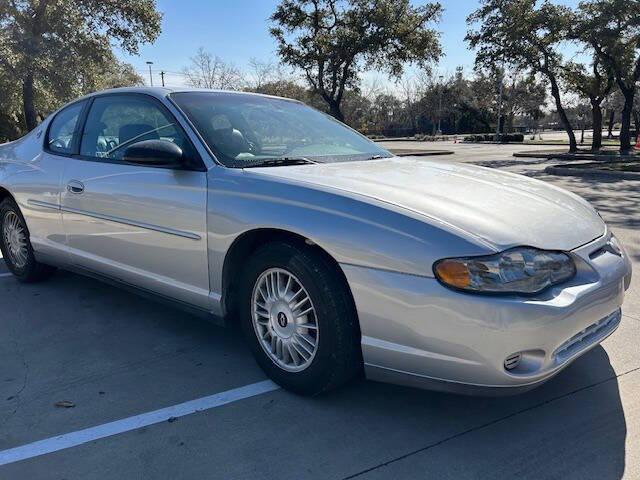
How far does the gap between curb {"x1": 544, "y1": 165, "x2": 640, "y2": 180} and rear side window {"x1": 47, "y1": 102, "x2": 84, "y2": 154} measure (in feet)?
42.8

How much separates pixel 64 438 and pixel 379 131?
67.8 meters

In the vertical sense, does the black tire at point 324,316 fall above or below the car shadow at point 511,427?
above

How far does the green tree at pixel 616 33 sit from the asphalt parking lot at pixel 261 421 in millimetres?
20217

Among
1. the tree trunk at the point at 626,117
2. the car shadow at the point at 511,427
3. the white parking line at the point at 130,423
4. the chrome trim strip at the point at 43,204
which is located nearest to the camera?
the car shadow at the point at 511,427

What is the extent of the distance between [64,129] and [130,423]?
2.71 metres

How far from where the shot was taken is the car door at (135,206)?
3.12 m

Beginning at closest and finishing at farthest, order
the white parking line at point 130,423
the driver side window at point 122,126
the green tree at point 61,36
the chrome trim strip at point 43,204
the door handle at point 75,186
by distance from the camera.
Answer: the white parking line at point 130,423
the driver side window at point 122,126
the door handle at point 75,186
the chrome trim strip at point 43,204
the green tree at point 61,36

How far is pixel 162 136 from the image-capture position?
346 cm

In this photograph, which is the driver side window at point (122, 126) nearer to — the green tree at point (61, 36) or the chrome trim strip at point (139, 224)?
the chrome trim strip at point (139, 224)

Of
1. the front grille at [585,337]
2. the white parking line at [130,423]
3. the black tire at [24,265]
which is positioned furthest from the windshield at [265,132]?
the black tire at [24,265]

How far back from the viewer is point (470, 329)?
87.1 inches

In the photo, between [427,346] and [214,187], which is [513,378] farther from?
[214,187]

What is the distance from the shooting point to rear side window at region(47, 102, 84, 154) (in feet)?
13.8

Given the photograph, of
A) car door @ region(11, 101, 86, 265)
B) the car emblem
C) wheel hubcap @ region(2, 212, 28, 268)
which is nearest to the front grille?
the car emblem
